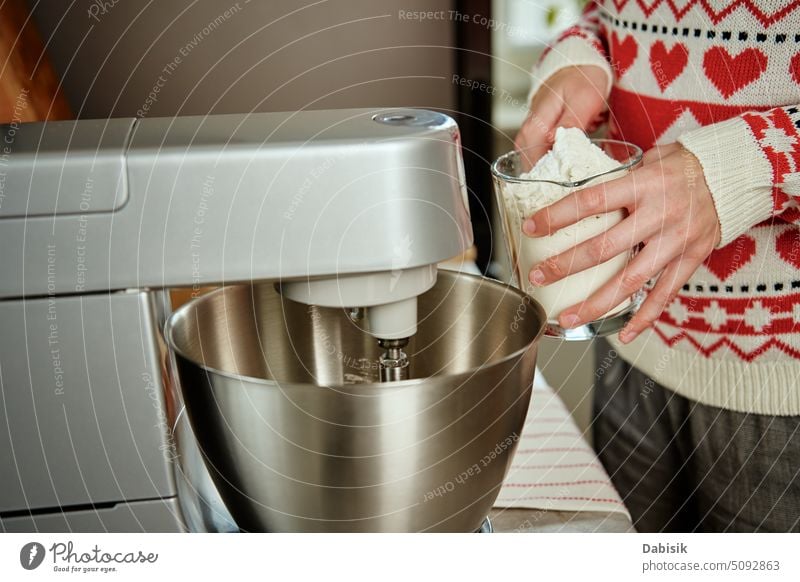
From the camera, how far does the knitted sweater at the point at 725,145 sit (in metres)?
0.47

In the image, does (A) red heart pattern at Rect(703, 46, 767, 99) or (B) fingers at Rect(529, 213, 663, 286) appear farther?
(A) red heart pattern at Rect(703, 46, 767, 99)

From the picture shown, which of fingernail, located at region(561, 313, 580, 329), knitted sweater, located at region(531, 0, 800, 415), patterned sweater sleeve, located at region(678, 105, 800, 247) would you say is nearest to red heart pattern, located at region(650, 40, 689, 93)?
knitted sweater, located at region(531, 0, 800, 415)

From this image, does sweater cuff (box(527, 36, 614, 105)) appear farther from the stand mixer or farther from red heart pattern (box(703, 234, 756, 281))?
the stand mixer

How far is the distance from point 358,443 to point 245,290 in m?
0.13

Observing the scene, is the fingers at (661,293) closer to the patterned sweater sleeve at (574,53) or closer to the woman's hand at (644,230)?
the woman's hand at (644,230)

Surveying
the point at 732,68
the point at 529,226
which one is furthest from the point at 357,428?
the point at 732,68

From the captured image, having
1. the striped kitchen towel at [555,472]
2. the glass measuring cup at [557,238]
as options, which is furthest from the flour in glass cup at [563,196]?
the striped kitchen towel at [555,472]

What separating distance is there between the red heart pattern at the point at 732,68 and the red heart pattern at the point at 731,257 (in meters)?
0.10

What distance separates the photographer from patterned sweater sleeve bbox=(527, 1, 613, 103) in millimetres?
631

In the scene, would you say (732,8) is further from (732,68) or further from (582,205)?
(582,205)

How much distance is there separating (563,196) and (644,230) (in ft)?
0.18

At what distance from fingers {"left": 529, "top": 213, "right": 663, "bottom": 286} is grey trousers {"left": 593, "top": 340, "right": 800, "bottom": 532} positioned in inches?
10.3
